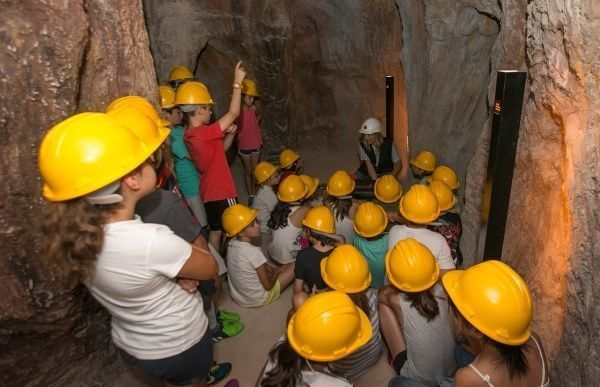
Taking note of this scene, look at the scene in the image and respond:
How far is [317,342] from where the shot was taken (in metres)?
2.36

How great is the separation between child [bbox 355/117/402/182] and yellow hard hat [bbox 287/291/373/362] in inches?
176

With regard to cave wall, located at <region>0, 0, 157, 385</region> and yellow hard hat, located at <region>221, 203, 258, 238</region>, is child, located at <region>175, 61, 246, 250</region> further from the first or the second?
cave wall, located at <region>0, 0, 157, 385</region>

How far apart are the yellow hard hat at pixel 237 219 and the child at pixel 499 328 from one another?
2.27 metres

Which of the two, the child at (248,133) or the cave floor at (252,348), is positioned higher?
the child at (248,133)

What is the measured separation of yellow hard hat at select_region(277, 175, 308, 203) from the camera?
5.08m

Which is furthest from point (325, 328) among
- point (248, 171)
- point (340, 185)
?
point (248, 171)

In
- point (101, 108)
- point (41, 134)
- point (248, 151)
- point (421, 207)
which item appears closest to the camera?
point (41, 134)

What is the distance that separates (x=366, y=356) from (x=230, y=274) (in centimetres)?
169

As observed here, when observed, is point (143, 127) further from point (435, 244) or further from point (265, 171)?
point (265, 171)

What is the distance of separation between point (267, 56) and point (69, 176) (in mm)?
6871

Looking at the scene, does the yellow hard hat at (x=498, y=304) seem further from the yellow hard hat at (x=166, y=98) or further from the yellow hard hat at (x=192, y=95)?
the yellow hard hat at (x=166, y=98)

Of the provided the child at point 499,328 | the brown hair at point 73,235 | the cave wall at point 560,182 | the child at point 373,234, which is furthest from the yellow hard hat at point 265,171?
the brown hair at point 73,235

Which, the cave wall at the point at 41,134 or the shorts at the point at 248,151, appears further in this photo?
the shorts at the point at 248,151

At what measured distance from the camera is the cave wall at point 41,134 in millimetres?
2539
